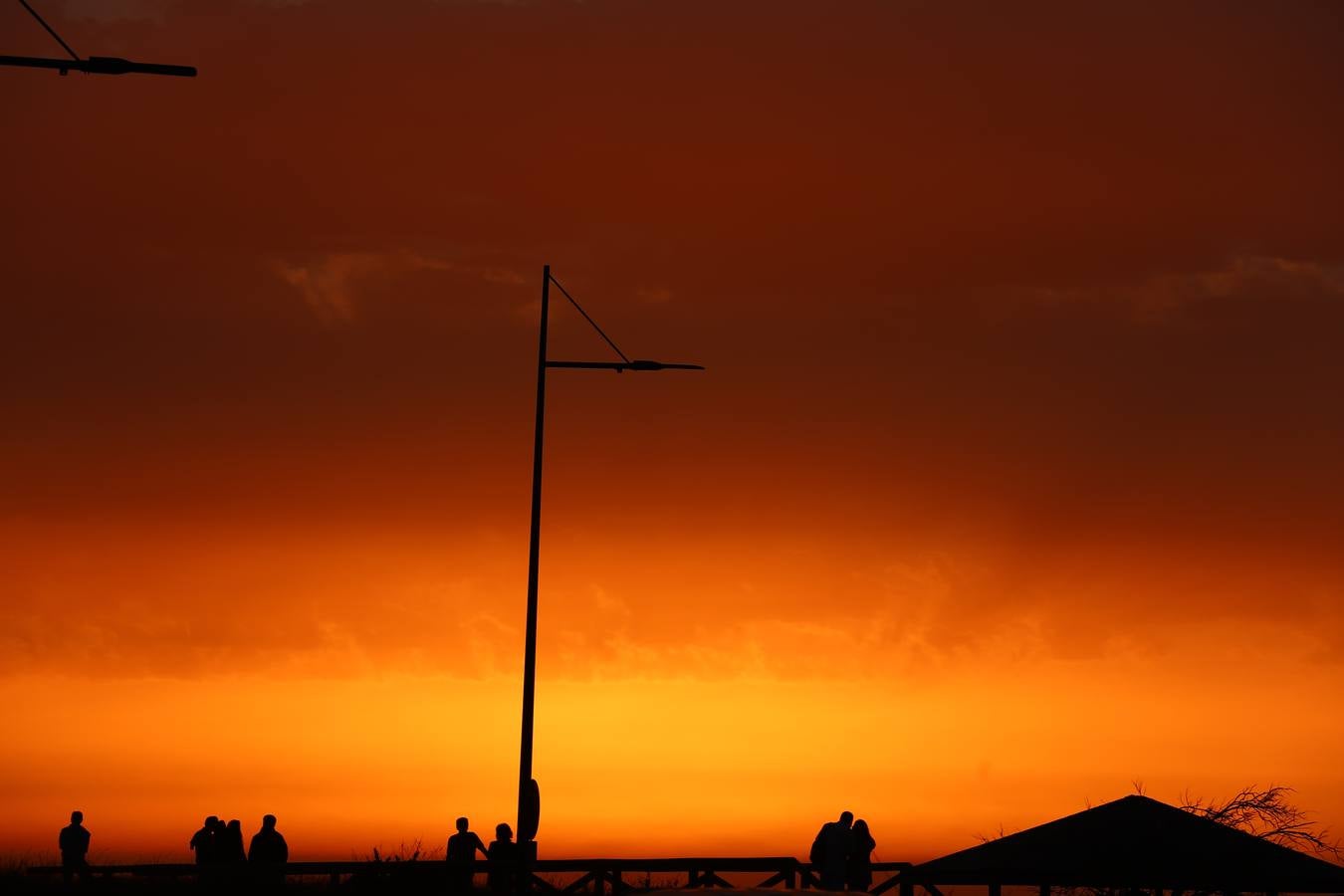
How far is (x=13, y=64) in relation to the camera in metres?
21.8

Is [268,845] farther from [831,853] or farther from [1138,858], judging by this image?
[1138,858]

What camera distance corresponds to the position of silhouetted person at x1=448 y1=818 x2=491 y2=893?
2938cm

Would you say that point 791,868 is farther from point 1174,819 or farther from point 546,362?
point 546,362

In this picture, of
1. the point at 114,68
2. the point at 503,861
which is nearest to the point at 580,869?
the point at 503,861

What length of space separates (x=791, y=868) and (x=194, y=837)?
1063cm

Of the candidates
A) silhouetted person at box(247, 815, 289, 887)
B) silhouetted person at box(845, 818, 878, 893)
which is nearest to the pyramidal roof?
silhouetted person at box(845, 818, 878, 893)

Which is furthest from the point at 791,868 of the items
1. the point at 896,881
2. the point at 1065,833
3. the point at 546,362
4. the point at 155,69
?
the point at 155,69

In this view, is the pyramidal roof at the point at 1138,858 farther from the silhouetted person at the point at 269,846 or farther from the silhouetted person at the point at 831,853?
the silhouetted person at the point at 269,846

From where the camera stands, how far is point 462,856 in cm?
3123

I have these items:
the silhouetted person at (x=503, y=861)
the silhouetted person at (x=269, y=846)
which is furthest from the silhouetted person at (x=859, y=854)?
the silhouetted person at (x=269, y=846)

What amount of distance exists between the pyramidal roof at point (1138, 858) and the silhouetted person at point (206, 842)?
11694 millimetres

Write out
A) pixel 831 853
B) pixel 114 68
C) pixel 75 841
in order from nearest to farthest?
pixel 114 68 < pixel 831 853 < pixel 75 841

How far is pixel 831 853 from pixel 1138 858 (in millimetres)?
4672

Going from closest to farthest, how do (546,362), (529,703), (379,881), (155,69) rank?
(155,69) < (379,881) < (529,703) < (546,362)
